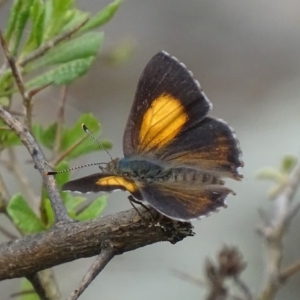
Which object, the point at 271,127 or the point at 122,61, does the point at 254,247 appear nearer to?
the point at 271,127

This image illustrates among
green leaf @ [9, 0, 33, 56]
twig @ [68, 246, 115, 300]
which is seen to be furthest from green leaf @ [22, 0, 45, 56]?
twig @ [68, 246, 115, 300]

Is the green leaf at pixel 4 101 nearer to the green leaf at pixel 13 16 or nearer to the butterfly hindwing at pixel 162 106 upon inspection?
the green leaf at pixel 13 16

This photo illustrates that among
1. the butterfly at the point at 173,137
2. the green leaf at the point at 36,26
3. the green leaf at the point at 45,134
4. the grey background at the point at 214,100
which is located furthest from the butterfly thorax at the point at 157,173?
the grey background at the point at 214,100

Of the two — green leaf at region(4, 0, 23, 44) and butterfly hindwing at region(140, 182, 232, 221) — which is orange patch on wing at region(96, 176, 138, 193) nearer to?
butterfly hindwing at region(140, 182, 232, 221)

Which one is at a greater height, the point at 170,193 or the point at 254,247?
the point at 170,193

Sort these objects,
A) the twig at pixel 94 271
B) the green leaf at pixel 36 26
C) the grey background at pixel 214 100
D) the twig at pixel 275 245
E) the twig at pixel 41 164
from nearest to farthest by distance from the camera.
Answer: the twig at pixel 94 271 → the twig at pixel 41 164 → the green leaf at pixel 36 26 → the twig at pixel 275 245 → the grey background at pixel 214 100

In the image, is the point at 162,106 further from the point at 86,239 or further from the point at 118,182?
the point at 86,239

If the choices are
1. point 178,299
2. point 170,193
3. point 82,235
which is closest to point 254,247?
point 178,299

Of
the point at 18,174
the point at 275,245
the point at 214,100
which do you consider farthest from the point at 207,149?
the point at 214,100
